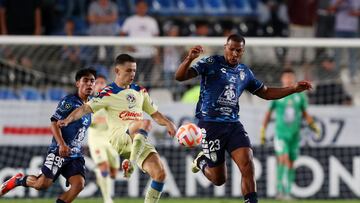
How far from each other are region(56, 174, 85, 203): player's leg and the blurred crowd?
21.5 ft

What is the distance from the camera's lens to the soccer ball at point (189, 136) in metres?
12.1

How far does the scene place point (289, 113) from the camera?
60.0ft

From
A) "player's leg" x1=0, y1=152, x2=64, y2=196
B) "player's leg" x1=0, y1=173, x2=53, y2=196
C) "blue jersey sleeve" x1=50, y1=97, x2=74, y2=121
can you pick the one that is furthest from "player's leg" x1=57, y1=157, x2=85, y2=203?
"blue jersey sleeve" x1=50, y1=97, x2=74, y2=121

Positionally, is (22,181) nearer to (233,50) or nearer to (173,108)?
(233,50)

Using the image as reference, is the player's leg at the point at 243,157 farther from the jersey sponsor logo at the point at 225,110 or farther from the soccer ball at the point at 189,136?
the soccer ball at the point at 189,136

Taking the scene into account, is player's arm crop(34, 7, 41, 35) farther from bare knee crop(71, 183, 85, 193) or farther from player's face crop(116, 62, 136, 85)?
bare knee crop(71, 183, 85, 193)

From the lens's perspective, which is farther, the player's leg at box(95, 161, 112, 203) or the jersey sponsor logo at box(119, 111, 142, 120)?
the player's leg at box(95, 161, 112, 203)

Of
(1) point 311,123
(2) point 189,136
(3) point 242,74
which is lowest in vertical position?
(2) point 189,136

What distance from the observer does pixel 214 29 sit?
22.0m

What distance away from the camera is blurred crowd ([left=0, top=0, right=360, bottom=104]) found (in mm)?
19250

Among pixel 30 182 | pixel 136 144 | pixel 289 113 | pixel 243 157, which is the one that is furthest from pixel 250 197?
pixel 289 113

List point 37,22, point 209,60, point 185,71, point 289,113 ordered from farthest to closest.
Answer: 1. point 37,22
2. point 289,113
3. point 209,60
4. point 185,71

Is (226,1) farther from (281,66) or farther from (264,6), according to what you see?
(281,66)

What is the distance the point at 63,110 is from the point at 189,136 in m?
1.54
